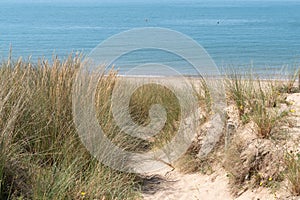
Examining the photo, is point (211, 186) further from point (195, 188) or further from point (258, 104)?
point (258, 104)

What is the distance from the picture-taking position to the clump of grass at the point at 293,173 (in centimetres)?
442

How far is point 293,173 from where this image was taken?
4465mm

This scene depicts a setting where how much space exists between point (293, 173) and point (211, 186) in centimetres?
121

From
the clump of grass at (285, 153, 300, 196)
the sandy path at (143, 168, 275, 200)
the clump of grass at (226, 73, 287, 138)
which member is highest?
the clump of grass at (226, 73, 287, 138)

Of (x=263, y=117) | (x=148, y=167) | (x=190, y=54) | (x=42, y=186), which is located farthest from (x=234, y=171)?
(x=190, y=54)

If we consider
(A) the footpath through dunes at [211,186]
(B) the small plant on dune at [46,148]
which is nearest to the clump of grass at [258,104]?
(A) the footpath through dunes at [211,186]

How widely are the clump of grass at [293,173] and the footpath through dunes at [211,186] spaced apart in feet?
0.25

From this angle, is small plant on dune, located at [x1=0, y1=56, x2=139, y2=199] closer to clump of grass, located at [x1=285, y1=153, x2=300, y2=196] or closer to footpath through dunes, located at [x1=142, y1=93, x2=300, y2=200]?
footpath through dunes, located at [x1=142, y1=93, x2=300, y2=200]

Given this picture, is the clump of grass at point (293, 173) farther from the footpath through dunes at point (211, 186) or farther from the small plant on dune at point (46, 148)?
the small plant on dune at point (46, 148)

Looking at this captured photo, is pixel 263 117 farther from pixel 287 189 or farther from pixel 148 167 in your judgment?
pixel 148 167

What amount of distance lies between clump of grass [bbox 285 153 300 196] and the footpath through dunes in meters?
0.08

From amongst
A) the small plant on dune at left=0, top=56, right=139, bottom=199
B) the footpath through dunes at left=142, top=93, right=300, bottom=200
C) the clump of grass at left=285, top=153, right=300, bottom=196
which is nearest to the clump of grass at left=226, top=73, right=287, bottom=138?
the footpath through dunes at left=142, top=93, right=300, bottom=200

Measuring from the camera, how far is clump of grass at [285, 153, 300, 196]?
174 inches

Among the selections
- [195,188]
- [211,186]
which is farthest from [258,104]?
[195,188]
